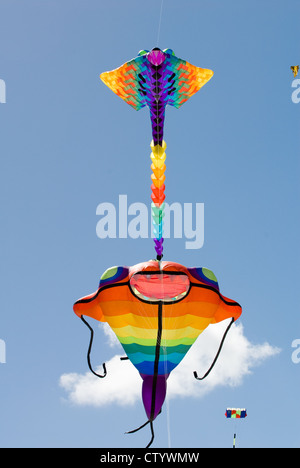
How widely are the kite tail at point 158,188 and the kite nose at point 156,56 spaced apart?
56.0 inches

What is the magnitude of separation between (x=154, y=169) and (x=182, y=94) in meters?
1.56

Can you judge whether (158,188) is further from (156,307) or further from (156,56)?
(156,56)

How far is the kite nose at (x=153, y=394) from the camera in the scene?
36.0 feet

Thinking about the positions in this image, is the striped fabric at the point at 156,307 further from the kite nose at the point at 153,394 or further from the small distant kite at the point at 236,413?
the small distant kite at the point at 236,413

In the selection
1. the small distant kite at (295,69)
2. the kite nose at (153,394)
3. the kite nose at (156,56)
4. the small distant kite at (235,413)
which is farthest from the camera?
the small distant kite at (235,413)

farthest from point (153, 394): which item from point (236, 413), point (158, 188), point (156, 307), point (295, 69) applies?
point (236, 413)

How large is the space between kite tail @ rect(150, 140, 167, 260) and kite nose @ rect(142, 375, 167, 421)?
262 cm

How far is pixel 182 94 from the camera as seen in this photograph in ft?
35.5

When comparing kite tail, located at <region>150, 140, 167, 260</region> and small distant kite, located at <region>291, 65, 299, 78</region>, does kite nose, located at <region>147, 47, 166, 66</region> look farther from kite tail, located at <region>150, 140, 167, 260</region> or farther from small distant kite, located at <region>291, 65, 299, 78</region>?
small distant kite, located at <region>291, 65, 299, 78</region>

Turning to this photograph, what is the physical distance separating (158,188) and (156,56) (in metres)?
2.33

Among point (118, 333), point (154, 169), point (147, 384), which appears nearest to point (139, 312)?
point (118, 333)

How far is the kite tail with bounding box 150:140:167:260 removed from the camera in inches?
415

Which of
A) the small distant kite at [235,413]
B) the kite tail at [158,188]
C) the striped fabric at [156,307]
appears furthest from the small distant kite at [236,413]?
the kite tail at [158,188]

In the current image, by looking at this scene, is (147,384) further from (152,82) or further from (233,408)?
(233,408)
